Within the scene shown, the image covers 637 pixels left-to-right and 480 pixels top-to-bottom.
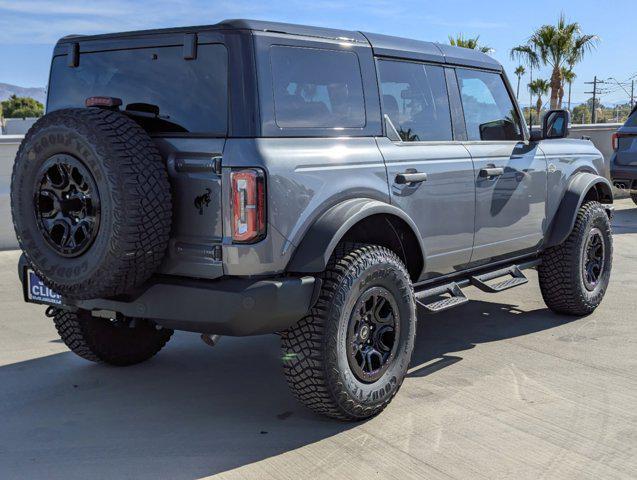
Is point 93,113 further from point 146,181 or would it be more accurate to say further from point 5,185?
point 5,185

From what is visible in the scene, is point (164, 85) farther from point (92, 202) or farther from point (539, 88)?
point (539, 88)

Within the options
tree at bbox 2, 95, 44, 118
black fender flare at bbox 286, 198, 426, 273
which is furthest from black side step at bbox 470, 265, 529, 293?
tree at bbox 2, 95, 44, 118

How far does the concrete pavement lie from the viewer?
132 inches

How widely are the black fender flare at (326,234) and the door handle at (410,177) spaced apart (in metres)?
0.38

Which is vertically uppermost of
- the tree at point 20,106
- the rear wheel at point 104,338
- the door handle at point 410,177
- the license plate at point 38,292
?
the tree at point 20,106

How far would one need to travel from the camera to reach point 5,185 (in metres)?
9.00

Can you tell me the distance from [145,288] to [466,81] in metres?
2.61

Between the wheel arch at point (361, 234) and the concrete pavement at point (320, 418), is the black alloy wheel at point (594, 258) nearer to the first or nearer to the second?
the concrete pavement at point (320, 418)

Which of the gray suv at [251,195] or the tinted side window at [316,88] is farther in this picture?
the tinted side window at [316,88]

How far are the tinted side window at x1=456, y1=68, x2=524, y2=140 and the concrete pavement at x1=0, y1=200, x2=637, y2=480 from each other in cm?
143

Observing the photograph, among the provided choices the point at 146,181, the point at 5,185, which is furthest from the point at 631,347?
the point at 5,185

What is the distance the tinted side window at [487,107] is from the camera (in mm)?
4977

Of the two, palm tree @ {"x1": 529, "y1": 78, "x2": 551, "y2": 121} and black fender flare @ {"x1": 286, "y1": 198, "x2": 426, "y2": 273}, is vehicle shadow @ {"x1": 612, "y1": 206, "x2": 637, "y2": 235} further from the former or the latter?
palm tree @ {"x1": 529, "y1": 78, "x2": 551, "y2": 121}

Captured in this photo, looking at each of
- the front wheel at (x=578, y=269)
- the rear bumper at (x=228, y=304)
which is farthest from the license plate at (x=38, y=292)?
the front wheel at (x=578, y=269)
